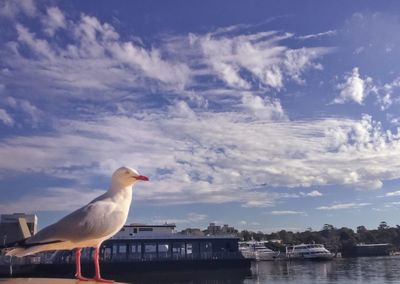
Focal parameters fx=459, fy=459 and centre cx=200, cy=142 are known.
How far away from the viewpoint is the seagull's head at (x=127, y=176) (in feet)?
14.5

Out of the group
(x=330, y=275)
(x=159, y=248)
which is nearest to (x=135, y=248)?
(x=159, y=248)

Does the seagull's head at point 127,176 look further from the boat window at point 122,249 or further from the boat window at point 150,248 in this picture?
the boat window at point 150,248

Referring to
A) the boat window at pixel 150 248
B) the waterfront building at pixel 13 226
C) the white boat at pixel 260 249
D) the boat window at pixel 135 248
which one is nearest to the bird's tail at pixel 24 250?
the boat window at pixel 135 248

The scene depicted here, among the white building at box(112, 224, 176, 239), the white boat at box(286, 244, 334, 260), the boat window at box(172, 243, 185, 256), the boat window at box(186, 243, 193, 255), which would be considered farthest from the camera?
the white boat at box(286, 244, 334, 260)

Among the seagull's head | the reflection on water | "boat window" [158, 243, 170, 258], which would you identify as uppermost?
the seagull's head

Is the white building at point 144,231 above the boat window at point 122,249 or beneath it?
above

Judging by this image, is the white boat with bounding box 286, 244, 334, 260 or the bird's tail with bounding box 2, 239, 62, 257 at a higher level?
the bird's tail with bounding box 2, 239, 62, 257

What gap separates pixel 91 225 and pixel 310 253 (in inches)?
3376

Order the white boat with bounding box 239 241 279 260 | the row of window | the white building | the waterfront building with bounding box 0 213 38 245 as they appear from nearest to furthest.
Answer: the row of window < the white building < the waterfront building with bounding box 0 213 38 245 < the white boat with bounding box 239 241 279 260

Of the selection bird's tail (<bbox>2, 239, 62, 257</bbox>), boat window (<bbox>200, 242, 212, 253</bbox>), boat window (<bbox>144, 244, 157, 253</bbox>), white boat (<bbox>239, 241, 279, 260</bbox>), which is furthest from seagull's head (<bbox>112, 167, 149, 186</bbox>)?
→ white boat (<bbox>239, 241, 279, 260</bbox>)

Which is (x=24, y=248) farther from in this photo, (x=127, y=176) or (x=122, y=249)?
(x=122, y=249)

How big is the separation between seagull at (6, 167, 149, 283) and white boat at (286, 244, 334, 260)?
272 ft

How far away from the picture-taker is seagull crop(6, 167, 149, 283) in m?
4.11

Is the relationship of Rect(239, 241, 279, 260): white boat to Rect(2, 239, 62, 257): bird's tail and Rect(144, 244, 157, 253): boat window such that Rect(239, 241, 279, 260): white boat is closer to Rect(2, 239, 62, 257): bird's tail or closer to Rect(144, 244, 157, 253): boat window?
Rect(144, 244, 157, 253): boat window
